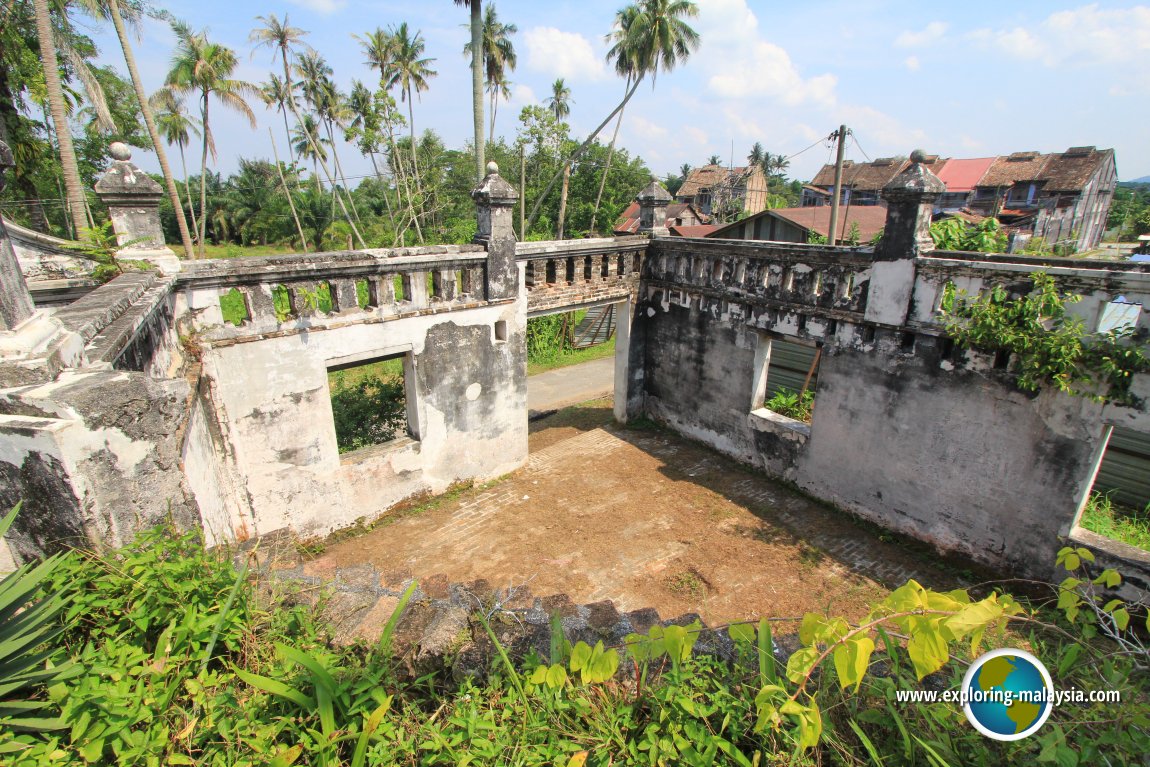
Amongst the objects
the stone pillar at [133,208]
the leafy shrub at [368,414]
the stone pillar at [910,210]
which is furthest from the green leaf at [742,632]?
the leafy shrub at [368,414]

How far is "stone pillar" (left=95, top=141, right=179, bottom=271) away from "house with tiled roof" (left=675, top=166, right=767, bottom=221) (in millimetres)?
35542

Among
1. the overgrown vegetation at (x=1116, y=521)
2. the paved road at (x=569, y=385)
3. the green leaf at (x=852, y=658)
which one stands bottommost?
the paved road at (x=569, y=385)

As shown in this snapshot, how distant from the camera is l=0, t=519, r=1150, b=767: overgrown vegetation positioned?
2.21m

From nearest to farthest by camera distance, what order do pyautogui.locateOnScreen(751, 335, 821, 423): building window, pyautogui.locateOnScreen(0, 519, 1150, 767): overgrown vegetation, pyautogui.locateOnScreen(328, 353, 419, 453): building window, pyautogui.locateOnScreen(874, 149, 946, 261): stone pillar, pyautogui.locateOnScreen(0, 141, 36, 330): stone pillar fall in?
pyautogui.locateOnScreen(0, 519, 1150, 767): overgrown vegetation → pyautogui.locateOnScreen(0, 141, 36, 330): stone pillar → pyautogui.locateOnScreen(874, 149, 946, 261): stone pillar → pyautogui.locateOnScreen(751, 335, 821, 423): building window → pyautogui.locateOnScreen(328, 353, 419, 453): building window

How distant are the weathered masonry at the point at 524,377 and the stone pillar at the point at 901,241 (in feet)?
0.08

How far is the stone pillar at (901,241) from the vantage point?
7039 mm

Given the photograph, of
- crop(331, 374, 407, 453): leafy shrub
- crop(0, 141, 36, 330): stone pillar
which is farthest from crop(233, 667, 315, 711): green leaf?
crop(331, 374, 407, 453): leafy shrub

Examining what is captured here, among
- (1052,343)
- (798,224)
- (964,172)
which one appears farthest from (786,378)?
(964,172)

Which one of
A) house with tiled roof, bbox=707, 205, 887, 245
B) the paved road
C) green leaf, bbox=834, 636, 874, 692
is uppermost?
house with tiled roof, bbox=707, 205, 887, 245

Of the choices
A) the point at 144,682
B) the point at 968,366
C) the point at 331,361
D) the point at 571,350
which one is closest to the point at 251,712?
the point at 144,682

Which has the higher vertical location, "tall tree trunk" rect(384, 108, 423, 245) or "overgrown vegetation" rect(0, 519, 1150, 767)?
"tall tree trunk" rect(384, 108, 423, 245)

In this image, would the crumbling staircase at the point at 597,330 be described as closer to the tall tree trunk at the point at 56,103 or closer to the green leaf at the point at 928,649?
the tall tree trunk at the point at 56,103

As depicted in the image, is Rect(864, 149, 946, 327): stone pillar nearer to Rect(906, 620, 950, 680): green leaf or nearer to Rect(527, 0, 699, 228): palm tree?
Rect(906, 620, 950, 680): green leaf

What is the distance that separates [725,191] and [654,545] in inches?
1544
